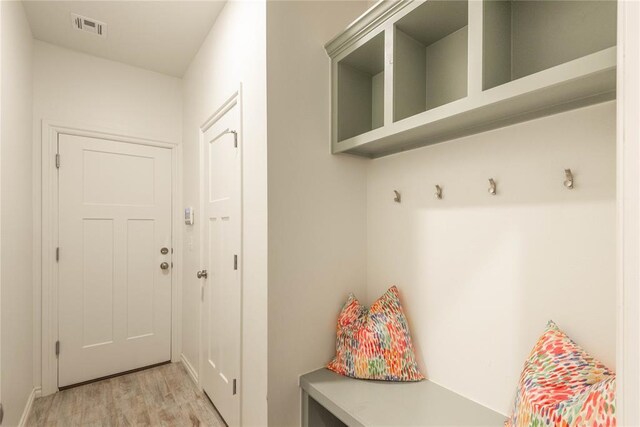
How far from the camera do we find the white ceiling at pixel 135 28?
202cm

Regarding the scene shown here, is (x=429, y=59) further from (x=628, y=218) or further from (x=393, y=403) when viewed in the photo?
(x=393, y=403)

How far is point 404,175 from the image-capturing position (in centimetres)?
163

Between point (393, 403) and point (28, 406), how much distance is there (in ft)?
7.95

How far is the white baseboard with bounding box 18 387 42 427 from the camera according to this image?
77.4 inches

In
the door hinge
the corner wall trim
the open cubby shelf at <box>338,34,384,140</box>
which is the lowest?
the corner wall trim

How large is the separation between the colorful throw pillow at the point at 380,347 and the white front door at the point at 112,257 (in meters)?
1.98

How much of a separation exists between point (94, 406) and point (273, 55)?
2.57m

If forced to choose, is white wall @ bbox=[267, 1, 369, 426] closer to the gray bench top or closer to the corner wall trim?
the gray bench top

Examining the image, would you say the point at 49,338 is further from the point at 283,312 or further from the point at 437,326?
the point at 437,326

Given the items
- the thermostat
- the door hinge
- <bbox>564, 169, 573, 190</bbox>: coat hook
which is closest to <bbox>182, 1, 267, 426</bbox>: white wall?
the door hinge

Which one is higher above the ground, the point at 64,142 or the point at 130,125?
the point at 130,125

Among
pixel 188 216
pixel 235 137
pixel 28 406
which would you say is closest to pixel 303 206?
pixel 235 137

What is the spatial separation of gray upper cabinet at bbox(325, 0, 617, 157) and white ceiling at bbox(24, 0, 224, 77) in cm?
112

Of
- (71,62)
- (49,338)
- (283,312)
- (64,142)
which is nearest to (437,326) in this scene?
(283,312)
